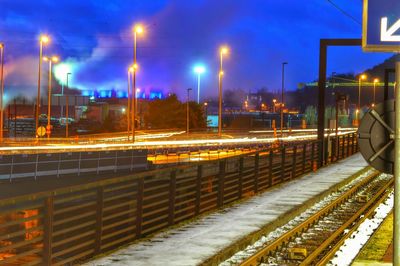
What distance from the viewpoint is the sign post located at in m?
5.92

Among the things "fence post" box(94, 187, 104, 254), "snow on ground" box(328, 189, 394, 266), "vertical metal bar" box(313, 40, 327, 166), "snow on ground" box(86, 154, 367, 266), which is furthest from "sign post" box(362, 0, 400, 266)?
"vertical metal bar" box(313, 40, 327, 166)

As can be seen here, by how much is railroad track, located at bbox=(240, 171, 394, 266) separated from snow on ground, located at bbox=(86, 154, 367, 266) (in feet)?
2.15

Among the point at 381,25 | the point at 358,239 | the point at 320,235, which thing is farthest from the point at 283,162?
the point at 381,25

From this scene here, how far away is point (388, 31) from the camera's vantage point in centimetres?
606

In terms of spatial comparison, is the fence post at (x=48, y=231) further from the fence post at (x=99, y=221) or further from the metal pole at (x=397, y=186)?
the metal pole at (x=397, y=186)

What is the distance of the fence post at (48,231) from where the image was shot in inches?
354

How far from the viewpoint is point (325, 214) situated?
16.2 meters

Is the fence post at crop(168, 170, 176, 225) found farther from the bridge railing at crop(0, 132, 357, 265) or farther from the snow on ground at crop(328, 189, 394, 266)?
the snow on ground at crop(328, 189, 394, 266)

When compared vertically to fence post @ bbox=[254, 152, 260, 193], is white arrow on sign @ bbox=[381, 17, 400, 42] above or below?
above

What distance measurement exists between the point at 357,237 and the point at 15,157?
20.8 metres

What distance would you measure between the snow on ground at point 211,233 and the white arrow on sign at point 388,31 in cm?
489

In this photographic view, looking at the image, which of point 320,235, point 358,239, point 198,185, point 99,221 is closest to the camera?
point 99,221

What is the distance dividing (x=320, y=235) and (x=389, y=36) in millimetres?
8036

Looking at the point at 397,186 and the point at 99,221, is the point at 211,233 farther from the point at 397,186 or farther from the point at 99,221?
the point at 397,186
